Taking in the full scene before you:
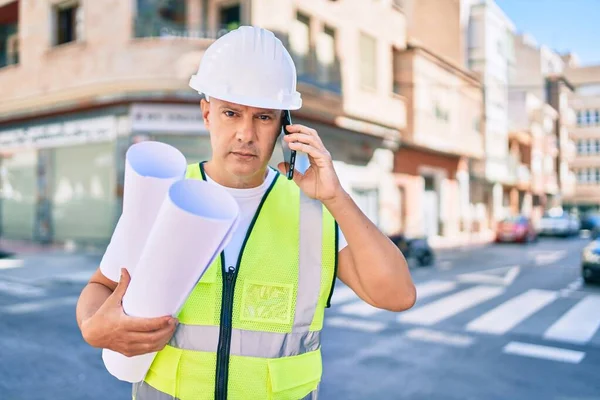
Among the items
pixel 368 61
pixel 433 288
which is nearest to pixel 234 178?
pixel 433 288

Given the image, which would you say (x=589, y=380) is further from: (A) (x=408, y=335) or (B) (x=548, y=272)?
(B) (x=548, y=272)

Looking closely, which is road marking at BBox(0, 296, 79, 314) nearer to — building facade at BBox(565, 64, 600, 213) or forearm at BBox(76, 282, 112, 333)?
forearm at BBox(76, 282, 112, 333)

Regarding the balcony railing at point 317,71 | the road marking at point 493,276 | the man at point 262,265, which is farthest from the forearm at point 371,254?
the balcony railing at point 317,71

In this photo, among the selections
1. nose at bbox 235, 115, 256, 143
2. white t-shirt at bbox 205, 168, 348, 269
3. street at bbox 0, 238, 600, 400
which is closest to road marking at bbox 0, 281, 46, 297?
street at bbox 0, 238, 600, 400

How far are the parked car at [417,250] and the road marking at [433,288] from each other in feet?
9.68

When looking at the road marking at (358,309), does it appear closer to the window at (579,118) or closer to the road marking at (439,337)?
the road marking at (439,337)

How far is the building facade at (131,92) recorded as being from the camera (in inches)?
572

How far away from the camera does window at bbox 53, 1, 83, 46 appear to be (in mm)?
16630

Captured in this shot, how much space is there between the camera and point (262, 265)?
4.64 feet

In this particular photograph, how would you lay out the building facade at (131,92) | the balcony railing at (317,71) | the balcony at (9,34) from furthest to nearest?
the balcony at (9,34)
the balcony railing at (317,71)
the building facade at (131,92)

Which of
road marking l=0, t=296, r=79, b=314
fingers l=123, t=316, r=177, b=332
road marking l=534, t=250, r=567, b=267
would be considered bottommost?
road marking l=534, t=250, r=567, b=267

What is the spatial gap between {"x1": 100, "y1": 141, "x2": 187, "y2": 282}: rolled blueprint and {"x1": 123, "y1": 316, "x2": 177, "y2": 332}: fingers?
0.44ft

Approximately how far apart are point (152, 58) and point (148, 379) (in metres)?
13.9

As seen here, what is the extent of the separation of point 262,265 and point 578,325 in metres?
7.29
